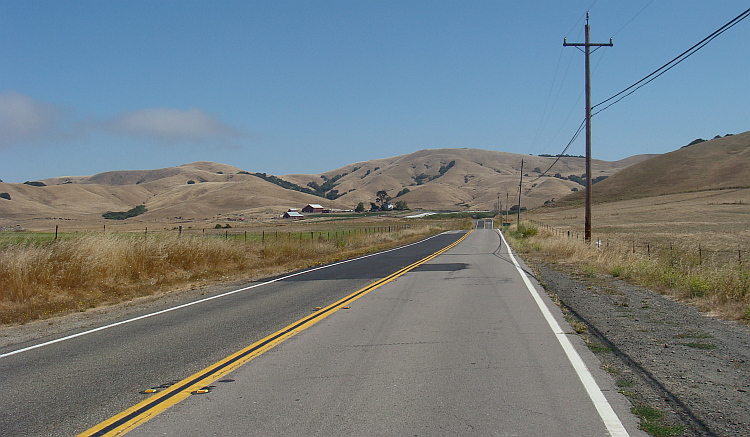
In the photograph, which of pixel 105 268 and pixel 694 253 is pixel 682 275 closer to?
A: pixel 694 253

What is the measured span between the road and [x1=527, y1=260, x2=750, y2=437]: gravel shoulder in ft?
1.22

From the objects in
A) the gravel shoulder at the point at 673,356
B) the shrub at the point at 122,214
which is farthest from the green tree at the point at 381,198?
the gravel shoulder at the point at 673,356

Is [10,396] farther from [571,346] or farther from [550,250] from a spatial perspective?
[550,250]

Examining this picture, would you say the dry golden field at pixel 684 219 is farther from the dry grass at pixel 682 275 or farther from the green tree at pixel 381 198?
the green tree at pixel 381 198

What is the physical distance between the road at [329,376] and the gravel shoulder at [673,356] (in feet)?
1.22

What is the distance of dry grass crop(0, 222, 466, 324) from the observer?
13.0 m

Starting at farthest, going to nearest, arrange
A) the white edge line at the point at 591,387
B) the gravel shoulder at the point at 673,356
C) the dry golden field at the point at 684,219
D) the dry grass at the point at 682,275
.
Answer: the dry golden field at the point at 684,219 < the dry grass at the point at 682,275 < the gravel shoulder at the point at 673,356 < the white edge line at the point at 591,387

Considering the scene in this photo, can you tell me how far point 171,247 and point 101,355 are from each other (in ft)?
42.4

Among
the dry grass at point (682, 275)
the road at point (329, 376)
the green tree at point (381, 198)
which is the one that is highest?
the green tree at point (381, 198)

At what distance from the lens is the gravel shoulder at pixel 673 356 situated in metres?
4.90

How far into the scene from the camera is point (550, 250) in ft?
92.4

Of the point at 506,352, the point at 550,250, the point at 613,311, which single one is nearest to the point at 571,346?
the point at 506,352

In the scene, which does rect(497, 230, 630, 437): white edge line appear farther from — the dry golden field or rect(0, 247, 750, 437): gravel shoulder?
the dry golden field

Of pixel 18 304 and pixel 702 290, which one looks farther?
pixel 18 304
